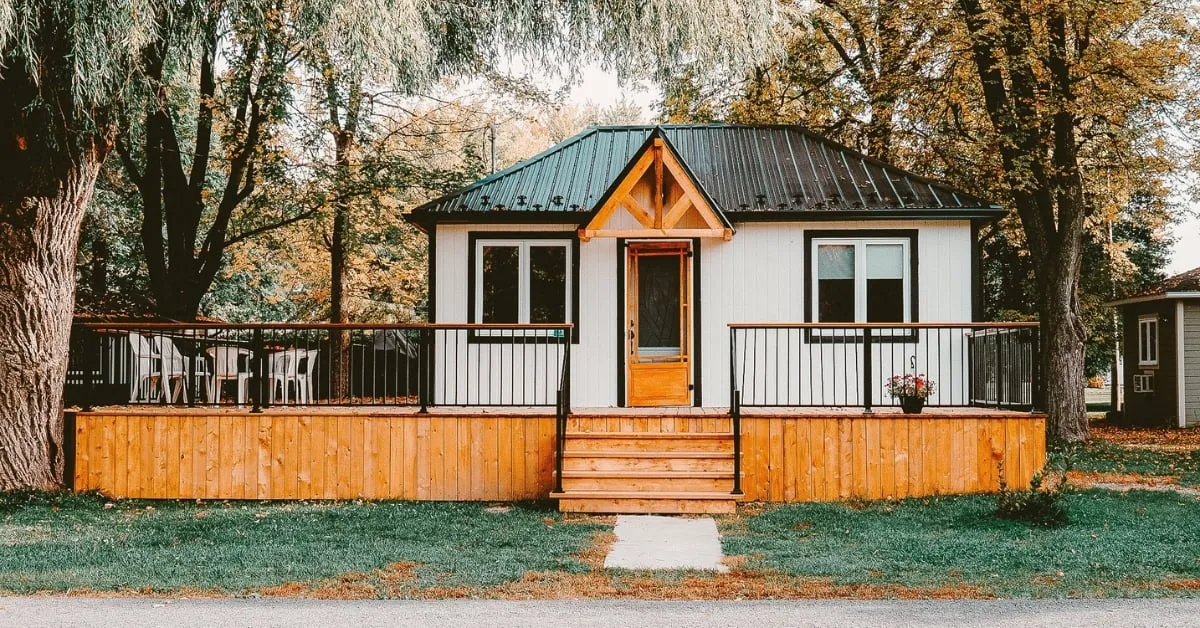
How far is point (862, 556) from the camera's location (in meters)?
7.20

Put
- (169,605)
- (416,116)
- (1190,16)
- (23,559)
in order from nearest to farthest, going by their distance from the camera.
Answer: (169,605) → (23,559) → (1190,16) → (416,116)

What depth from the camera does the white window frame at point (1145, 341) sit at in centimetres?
2230

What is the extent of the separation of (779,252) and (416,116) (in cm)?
1000

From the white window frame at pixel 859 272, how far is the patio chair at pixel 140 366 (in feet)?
24.4

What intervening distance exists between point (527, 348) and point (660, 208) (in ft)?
7.46

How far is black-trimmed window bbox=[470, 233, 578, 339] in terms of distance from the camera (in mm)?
11992

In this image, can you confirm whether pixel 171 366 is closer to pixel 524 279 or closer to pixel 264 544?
Answer: pixel 524 279

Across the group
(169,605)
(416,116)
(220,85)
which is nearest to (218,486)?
(169,605)

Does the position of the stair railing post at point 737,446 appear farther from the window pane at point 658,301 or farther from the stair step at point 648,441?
the window pane at point 658,301

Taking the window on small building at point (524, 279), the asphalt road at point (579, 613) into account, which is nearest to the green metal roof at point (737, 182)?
the window on small building at point (524, 279)

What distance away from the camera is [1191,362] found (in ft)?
69.7

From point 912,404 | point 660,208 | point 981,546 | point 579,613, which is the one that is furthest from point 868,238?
point 579,613

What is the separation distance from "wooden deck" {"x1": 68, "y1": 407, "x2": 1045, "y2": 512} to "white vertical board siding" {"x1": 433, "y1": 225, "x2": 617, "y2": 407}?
139cm

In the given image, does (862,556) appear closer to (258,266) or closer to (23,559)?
(23,559)
